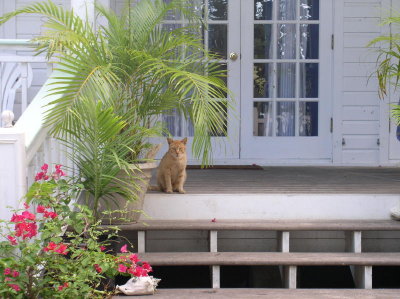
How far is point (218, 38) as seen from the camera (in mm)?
6301

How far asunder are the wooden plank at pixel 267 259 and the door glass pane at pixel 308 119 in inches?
106

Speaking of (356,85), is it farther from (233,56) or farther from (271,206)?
(271,206)

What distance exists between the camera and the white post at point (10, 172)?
2906 mm

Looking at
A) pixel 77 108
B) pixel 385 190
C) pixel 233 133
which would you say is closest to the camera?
pixel 77 108

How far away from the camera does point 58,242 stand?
284 centimetres

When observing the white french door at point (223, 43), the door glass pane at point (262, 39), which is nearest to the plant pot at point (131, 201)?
the white french door at point (223, 43)

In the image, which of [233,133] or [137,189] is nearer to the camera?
[137,189]

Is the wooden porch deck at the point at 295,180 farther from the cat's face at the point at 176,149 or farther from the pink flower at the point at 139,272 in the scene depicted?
the pink flower at the point at 139,272

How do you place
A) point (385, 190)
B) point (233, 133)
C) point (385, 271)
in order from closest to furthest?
1. point (385, 271)
2. point (385, 190)
3. point (233, 133)

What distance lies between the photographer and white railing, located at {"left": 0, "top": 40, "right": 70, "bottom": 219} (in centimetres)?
291

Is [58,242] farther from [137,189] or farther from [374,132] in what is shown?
[374,132]

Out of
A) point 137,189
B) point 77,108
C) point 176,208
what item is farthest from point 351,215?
point 77,108

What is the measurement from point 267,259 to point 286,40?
3.17 meters

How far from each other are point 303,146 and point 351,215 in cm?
212
